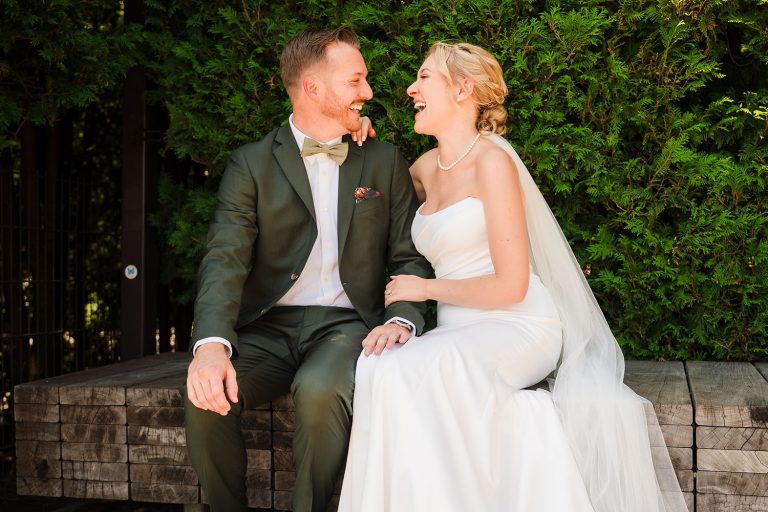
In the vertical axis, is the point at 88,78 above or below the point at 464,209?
above

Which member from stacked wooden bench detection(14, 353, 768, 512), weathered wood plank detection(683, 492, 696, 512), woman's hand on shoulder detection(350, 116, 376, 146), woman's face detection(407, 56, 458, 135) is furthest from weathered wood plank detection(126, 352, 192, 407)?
weathered wood plank detection(683, 492, 696, 512)

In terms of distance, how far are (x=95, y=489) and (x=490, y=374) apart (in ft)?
5.80

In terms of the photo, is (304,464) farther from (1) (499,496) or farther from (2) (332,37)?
(2) (332,37)

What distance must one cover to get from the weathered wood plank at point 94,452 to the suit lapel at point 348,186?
4.00ft

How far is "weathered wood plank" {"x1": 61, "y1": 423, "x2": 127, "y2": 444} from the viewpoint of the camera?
326cm

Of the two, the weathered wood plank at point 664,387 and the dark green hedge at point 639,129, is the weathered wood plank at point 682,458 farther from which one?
the dark green hedge at point 639,129

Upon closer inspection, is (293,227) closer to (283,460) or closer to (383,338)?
(383,338)

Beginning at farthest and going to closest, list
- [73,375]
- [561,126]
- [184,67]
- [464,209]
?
[184,67], [561,126], [73,375], [464,209]

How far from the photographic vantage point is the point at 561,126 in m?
3.88

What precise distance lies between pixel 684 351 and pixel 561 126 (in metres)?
1.25

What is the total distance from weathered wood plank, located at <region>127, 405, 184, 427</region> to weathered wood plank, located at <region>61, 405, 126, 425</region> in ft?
0.16

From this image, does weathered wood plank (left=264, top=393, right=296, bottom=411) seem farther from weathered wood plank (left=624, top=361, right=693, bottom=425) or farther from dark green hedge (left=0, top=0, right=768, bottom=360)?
dark green hedge (left=0, top=0, right=768, bottom=360)

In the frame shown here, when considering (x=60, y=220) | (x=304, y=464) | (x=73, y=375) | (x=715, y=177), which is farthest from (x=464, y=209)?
(x=60, y=220)

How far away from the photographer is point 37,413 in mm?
3326
